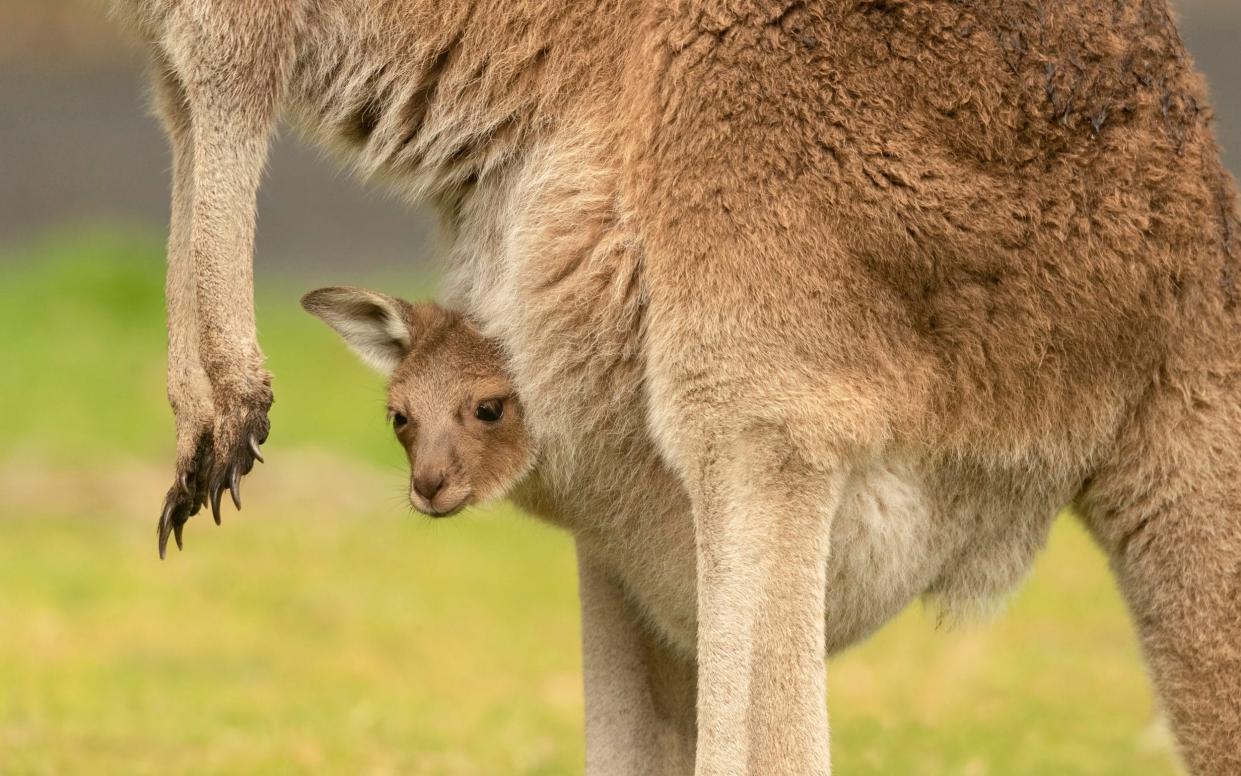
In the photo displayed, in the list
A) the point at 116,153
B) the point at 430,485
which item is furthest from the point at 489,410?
the point at 116,153

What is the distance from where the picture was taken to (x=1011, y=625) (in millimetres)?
7840

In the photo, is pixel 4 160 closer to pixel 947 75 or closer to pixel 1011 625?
pixel 1011 625

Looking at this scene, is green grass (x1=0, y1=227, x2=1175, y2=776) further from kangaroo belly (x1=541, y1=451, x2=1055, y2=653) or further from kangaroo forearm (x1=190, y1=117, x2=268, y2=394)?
kangaroo forearm (x1=190, y1=117, x2=268, y2=394)

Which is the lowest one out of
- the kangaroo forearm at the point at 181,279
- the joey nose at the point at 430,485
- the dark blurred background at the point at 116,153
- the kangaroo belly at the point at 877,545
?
the kangaroo belly at the point at 877,545

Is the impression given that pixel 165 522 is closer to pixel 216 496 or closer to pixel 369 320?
pixel 216 496

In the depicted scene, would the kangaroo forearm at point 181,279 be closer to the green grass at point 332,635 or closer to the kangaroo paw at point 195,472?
the kangaroo paw at point 195,472

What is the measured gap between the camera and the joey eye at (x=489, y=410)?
13.8ft

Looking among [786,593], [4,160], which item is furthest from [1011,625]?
[4,160]

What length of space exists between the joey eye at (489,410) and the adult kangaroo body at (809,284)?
112mm

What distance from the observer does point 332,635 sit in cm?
746

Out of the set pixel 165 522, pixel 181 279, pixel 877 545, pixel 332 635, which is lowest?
pixel 877 545

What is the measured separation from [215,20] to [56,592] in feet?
13.9

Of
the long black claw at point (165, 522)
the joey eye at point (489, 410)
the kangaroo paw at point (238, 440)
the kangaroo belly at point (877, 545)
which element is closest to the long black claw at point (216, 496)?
the kangaroo paw at point (238, 440)

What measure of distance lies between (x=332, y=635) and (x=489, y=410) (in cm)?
350
